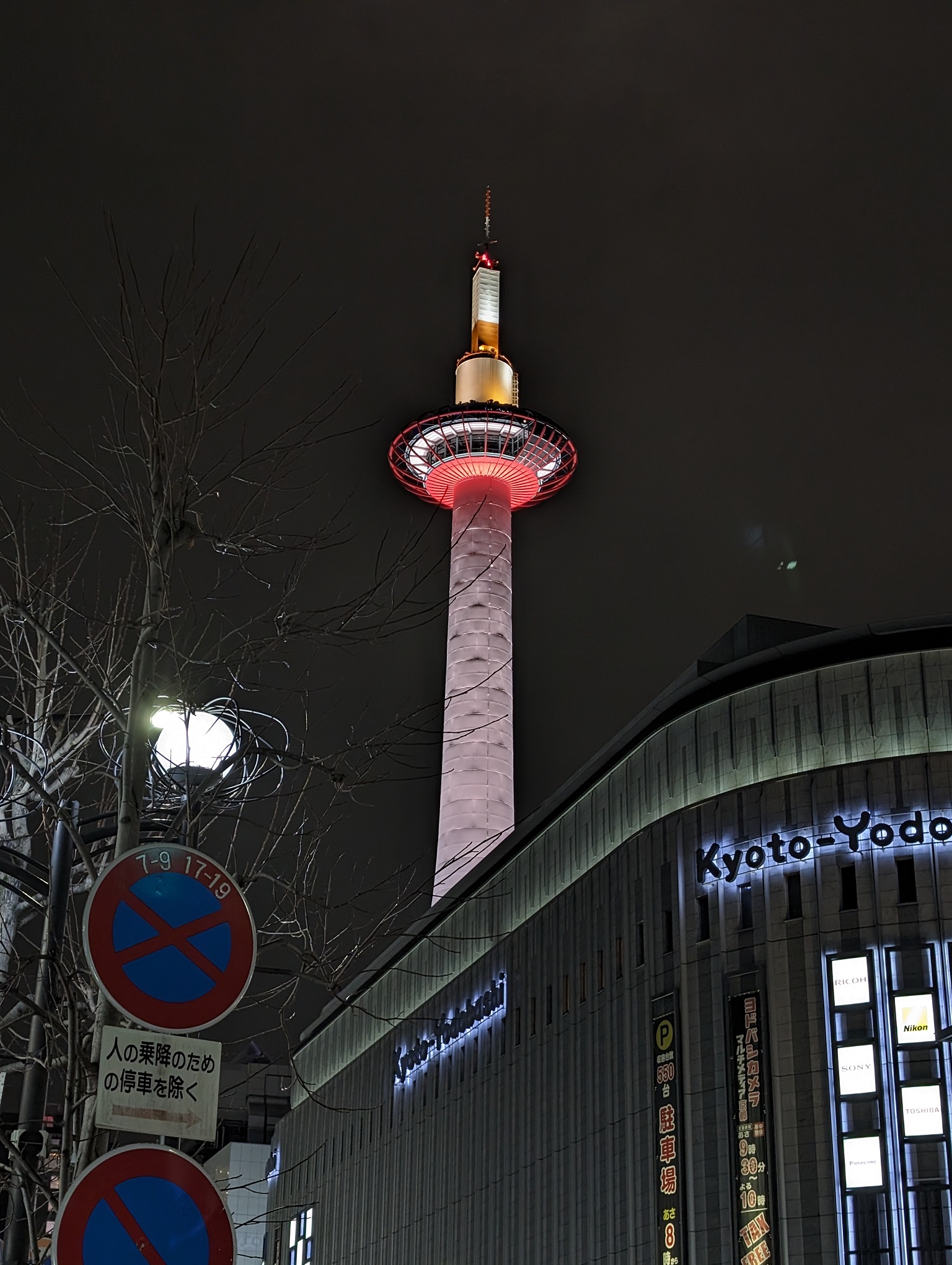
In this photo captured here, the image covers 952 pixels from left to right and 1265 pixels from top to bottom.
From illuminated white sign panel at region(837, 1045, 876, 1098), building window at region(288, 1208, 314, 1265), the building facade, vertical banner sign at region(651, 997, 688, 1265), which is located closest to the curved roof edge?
the building facade

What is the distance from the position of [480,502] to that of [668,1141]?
44.6 metres

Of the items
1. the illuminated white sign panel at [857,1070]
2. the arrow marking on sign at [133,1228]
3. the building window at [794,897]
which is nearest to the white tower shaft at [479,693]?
the building window at [794,897]

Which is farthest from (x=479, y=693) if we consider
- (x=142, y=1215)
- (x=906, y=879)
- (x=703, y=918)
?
(x=142, y=1215)

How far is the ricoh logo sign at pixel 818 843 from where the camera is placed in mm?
30297

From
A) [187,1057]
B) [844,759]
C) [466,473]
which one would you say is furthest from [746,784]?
[466,473]

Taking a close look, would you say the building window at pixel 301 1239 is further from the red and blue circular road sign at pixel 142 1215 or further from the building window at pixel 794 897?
the red and blue circular road sign at pixel 142 1215

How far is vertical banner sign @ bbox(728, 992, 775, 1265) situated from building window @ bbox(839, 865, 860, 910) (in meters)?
2.59

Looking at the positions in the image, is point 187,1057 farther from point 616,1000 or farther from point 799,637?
point 799,637

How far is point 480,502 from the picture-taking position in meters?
72.6

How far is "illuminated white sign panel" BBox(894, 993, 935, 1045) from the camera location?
2848 cm

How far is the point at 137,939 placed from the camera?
6.39m

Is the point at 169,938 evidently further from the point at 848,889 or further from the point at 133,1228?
the point at 848,889

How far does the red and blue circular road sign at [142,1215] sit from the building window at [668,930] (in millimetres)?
28346

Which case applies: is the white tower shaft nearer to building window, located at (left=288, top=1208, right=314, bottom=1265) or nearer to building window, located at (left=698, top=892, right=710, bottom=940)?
building window, located at (left=288, top=1208, right=314, bottom=1265)
